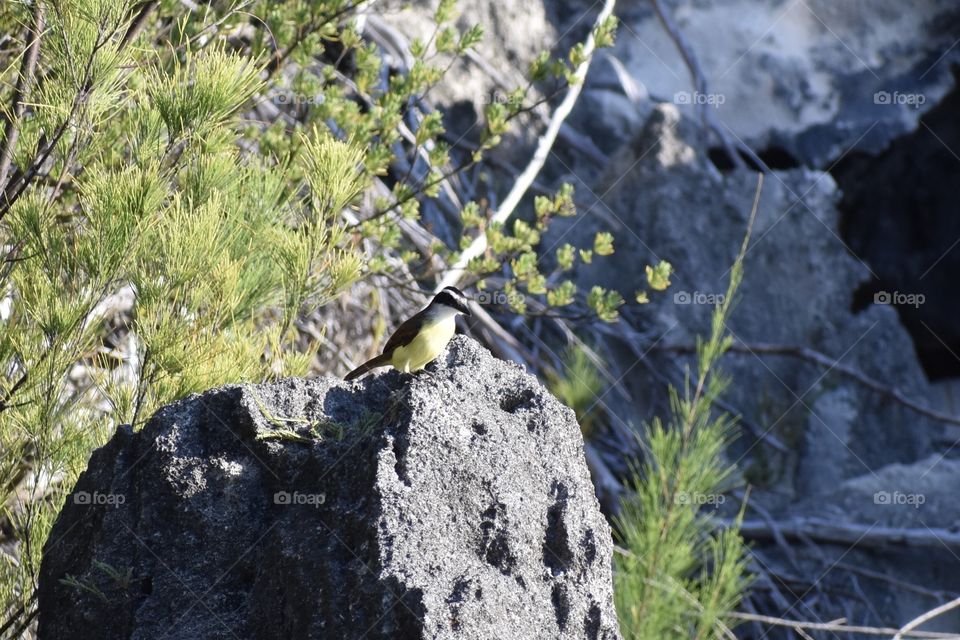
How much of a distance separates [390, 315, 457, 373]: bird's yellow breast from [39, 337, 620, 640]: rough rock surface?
191 mm

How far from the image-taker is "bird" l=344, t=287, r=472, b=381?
309 centimetres

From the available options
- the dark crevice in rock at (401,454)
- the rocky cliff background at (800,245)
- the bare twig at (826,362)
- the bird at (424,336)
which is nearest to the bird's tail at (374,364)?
the bird at (424,336)

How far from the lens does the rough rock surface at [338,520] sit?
8.03ft

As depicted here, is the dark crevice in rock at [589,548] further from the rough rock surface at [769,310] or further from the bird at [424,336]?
the rough rock surface at [769,310]

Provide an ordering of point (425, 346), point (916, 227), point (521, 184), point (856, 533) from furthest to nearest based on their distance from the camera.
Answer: point (916, 227) < point (856, 533) < point (521, 184) < point (425, 346)

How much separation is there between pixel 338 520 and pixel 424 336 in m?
0.72

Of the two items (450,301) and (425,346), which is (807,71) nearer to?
(450,301)

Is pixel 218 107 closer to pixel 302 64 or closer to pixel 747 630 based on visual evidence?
pixel 302 64

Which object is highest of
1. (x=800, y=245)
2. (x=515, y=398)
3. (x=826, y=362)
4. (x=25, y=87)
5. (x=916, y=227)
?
(x=916, y=227)

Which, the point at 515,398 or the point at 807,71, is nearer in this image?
the point at 515,398

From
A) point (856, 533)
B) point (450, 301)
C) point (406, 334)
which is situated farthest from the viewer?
point (856, 533)

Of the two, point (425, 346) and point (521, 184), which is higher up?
→ point (521, 184)

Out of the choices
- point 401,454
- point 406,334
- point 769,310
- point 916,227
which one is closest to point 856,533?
point 769,310

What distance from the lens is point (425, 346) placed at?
308 cm
